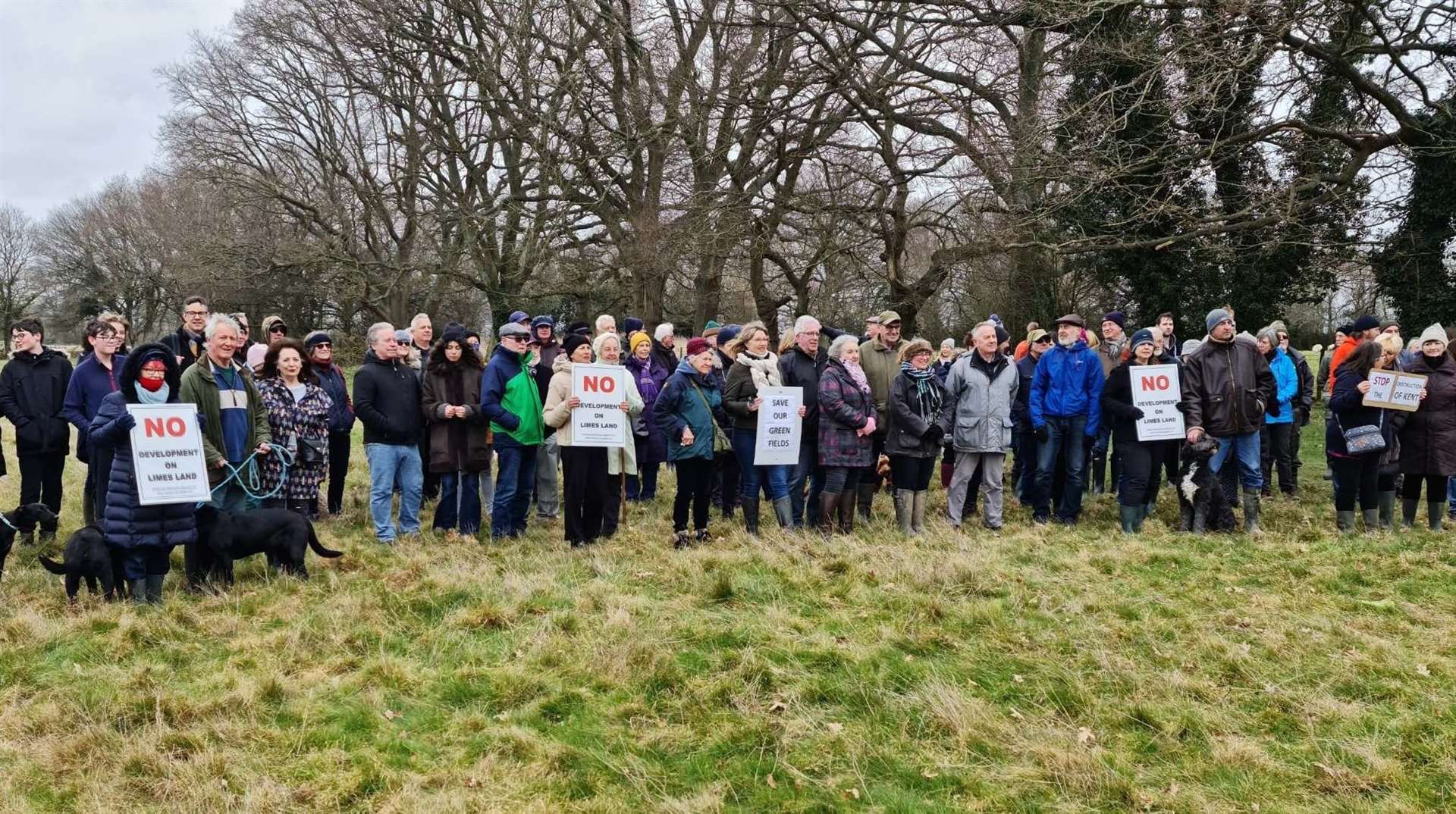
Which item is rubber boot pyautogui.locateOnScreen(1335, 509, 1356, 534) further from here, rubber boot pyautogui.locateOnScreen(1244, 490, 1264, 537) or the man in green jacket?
the man in green jacket

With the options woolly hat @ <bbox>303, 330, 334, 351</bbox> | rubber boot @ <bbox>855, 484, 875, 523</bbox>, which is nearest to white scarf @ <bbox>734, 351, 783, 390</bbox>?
rubber boot @ <bbox>855, 484, 875, 523</bbox>

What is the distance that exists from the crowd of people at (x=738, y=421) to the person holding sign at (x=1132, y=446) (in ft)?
0.08

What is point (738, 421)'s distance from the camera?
7.98 m

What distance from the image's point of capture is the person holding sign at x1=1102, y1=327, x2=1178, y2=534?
27.5 ft

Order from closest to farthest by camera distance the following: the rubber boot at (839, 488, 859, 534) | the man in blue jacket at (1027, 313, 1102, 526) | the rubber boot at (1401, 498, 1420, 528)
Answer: the rubber boot at (839, 488, 859, 534), the rubber boot at (1401, 498, 1420, 528), the man in blue jacket at (1027, 313, 1102, 526)

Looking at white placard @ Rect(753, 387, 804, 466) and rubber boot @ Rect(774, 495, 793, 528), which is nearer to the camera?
white placard @ Rect(753, 387, 804, 466)

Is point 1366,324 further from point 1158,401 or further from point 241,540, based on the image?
point 241,540

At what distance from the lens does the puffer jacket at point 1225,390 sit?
8.17 meters

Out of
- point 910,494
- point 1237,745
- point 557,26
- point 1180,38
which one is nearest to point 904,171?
point 1180,38

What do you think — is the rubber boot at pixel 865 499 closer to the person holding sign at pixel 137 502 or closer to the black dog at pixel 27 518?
the person holding sign at pixel 137 502

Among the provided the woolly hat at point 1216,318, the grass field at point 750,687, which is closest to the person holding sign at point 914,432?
the grass field at point 750,687

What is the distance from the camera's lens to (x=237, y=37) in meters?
26.4

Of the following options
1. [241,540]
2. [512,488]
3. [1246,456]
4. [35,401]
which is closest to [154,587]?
[241,540]

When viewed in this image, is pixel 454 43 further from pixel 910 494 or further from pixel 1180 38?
pixel 910 494
